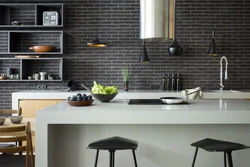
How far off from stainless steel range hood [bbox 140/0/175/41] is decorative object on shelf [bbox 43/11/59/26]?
2379 millimetres

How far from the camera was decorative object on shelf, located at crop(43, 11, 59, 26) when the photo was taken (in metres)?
6.36

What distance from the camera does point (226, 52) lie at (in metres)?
6.52

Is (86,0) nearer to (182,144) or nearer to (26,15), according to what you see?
(26,15)

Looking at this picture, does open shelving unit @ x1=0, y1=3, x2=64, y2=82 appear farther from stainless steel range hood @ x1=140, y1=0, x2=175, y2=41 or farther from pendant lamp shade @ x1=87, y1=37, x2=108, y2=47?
stainless steel range hood @ x1=140, y1=0, x2=175, y2=41

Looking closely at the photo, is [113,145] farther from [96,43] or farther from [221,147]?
[96,43]

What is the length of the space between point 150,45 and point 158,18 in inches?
84.6

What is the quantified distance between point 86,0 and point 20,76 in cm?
193

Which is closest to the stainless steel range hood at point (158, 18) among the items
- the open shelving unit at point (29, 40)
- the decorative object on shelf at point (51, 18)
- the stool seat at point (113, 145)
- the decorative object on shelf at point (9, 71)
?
the stool seat at point (113, 145)

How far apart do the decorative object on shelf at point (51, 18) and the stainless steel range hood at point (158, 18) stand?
2.38m

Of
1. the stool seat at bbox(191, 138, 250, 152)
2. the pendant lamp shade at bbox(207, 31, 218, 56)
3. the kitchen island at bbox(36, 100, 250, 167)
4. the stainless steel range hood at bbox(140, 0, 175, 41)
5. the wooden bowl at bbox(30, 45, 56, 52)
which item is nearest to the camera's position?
the stool seat at bbox(191, 138, 250, 152)

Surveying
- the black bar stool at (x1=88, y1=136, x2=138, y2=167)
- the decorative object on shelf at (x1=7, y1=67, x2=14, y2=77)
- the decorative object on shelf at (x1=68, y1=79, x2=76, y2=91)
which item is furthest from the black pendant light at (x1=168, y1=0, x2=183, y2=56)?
the black bar stool at (x1=88, y1=136, x2=138, y2=167)

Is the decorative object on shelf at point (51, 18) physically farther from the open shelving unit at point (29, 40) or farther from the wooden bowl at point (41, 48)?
the wooden bowl at point (41, 48)

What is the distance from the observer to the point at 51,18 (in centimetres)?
636

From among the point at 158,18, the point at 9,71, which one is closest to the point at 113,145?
the point at 158,18
